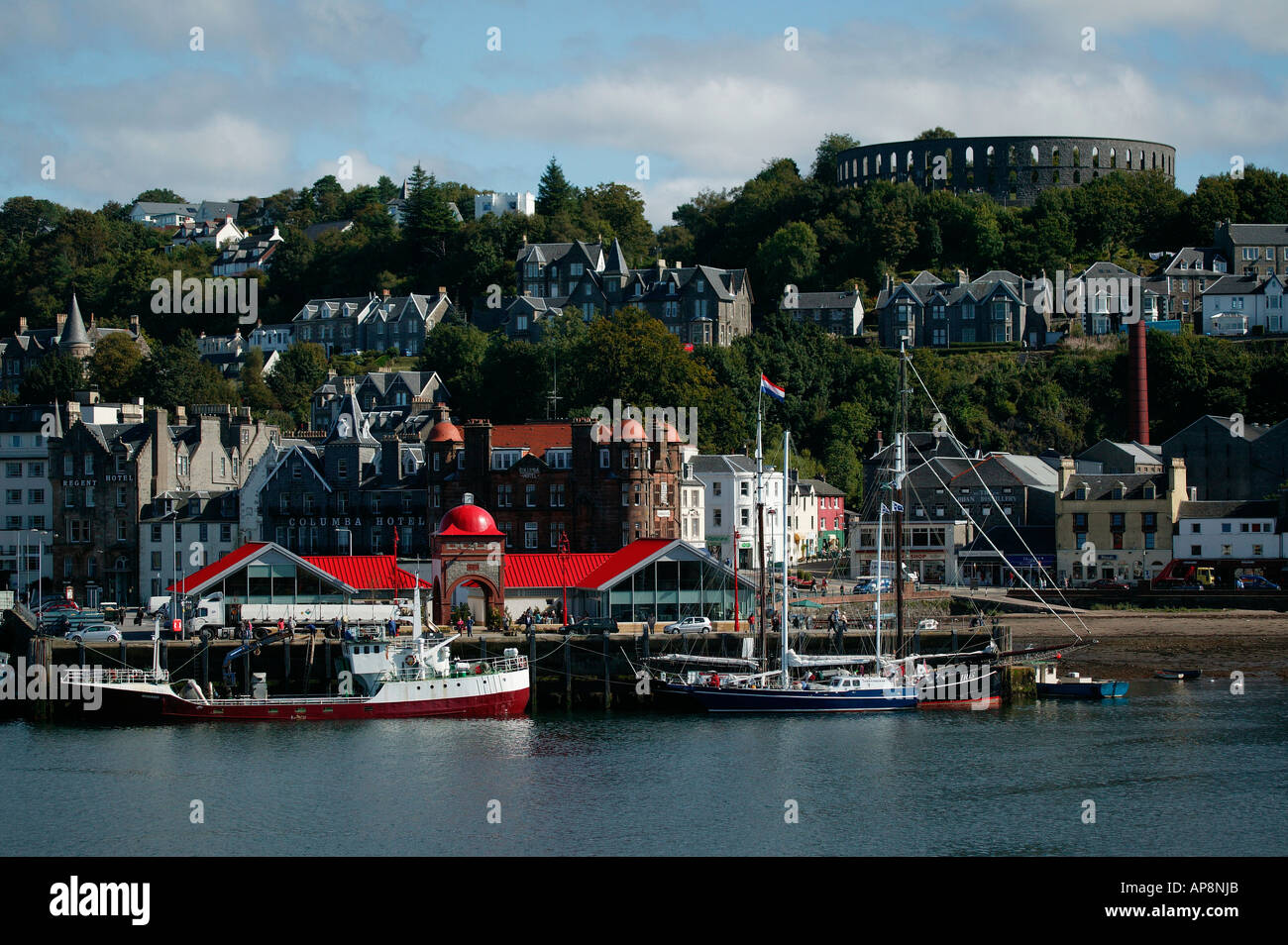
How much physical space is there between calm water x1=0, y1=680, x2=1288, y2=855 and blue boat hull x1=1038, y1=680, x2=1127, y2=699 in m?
1.68

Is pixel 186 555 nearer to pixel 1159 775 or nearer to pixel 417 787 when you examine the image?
pixel 417 787

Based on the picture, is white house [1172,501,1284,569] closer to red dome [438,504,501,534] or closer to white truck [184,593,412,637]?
red dome [438,504,501,534]

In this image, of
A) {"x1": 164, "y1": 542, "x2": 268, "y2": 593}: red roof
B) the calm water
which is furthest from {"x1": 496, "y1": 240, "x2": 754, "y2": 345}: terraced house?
the calm water

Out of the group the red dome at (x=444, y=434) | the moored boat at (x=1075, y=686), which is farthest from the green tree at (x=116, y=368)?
the moored boat at (x=1075, y=686)

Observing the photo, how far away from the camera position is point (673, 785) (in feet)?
137

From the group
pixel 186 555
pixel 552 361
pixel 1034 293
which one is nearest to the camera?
pixel 186 555

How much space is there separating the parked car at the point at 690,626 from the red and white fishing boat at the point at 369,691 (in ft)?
21.3

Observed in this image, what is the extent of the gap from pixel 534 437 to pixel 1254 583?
35.8 meters

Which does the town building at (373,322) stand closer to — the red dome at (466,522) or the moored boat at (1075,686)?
the red dome at (466,522)

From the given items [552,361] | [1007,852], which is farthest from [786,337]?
[1007,852]

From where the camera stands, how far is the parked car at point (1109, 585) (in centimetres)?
7812

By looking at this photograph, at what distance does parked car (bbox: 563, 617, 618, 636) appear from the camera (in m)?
57.4

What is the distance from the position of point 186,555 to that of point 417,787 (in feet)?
145
